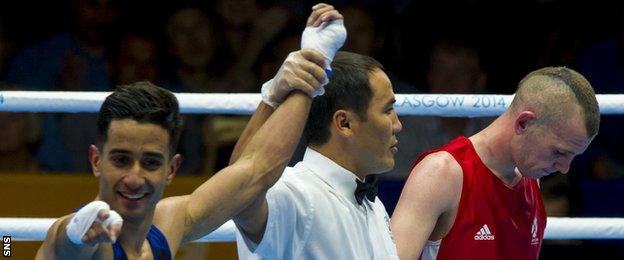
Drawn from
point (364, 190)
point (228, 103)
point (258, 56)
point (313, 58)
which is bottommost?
point (364, 190)

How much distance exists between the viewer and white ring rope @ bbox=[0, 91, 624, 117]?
3432mm

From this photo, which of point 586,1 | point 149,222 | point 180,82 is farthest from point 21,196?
point 586,1

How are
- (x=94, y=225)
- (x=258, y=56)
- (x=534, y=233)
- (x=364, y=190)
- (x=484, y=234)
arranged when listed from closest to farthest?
(x=94, y=225) → (x=364, y=190) → (x=484, y=234) → (x=534, y=233) → (x=258, y=56)

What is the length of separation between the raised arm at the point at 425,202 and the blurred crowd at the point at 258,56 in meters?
1.43

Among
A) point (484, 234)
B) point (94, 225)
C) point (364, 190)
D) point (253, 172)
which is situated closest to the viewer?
point (94, 225)

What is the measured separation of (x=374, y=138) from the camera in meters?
2.87

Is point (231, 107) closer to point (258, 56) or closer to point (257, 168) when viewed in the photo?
point (257, 168)

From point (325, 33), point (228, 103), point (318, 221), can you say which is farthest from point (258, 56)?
point (325, 33)

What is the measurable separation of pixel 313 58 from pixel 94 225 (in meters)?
0.67

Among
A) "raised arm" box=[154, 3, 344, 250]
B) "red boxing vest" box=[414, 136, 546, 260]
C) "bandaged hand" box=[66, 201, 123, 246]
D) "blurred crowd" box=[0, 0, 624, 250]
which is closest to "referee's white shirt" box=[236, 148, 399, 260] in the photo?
"raised arm" box=[154, 3, 344, 250]

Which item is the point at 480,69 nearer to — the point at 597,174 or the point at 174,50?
the point at 597,174

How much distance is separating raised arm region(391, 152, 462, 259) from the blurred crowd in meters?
1.43

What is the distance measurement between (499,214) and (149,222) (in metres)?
1.31

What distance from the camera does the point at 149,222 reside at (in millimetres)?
2373
